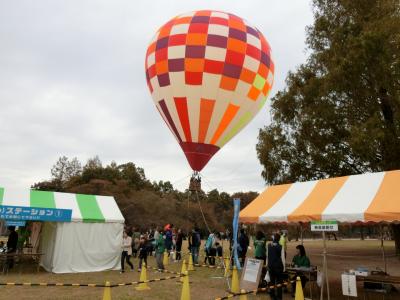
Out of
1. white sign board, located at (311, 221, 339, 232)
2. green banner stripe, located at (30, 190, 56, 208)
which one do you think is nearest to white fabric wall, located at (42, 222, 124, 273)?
green banner stripe, located at (30, 190, 56, 208)

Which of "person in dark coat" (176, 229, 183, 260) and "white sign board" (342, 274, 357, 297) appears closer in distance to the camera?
"white sign board" (342, 274, 357, 297)

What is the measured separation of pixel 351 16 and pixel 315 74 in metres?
3.47

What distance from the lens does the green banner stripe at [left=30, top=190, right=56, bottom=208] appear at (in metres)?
13.9

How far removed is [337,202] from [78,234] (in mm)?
9854

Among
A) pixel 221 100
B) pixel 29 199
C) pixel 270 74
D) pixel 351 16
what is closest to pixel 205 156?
pixel 221 100

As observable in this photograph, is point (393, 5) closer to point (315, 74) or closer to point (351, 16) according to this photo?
point (351, 16)

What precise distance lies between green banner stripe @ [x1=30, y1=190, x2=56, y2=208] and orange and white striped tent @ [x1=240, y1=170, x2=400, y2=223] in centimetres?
780

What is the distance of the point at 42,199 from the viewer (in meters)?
14.4

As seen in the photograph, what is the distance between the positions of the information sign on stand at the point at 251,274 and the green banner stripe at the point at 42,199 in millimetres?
8215

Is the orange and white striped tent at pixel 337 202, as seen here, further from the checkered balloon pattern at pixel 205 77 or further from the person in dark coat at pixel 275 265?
the checkered balloon pattern at pixel 205 77

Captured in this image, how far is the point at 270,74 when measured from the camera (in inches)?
682

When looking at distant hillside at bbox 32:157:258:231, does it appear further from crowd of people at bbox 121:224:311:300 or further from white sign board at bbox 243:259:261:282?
white sign board at bbox 243:259:261:282

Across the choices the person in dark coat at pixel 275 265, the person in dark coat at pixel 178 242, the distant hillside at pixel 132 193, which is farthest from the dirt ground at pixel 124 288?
the distant hillside at pixel 132 193

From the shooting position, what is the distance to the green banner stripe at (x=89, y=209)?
14.3 meters
